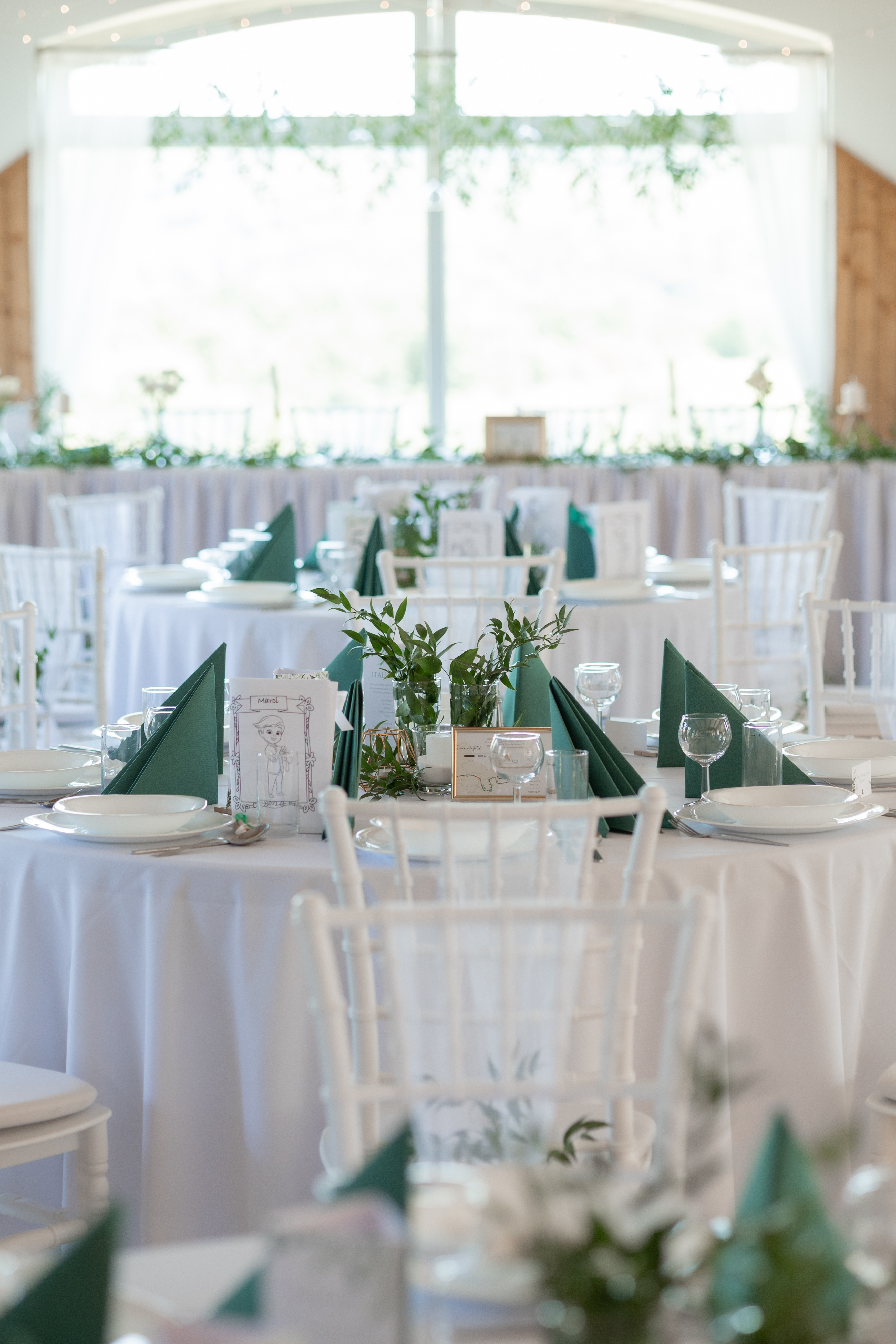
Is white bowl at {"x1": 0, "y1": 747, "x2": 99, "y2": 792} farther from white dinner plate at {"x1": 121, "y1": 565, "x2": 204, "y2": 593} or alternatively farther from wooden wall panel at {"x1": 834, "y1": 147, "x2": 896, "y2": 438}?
wooden wall panel at {"x1": 834, "y1": 147, "x2": 896, "y2": 438}

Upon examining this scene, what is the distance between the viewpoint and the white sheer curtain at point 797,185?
30.2 feet

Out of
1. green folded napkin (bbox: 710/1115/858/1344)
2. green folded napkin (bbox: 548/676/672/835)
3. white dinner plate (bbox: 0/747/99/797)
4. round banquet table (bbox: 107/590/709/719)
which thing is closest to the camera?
green folded napkin (bbox: 710/1115/858/1344)

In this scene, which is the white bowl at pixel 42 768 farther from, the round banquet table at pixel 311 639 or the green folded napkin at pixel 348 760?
the round banquet table at pixel 311 639

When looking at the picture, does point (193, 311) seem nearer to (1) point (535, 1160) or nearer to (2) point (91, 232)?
(2) point (91, 232)

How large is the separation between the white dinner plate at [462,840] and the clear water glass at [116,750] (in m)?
0.52

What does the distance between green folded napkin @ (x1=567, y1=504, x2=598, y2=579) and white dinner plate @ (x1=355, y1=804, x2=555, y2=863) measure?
2649 mm

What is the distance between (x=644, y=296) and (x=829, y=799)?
8.70 meters

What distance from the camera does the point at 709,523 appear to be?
7043mm

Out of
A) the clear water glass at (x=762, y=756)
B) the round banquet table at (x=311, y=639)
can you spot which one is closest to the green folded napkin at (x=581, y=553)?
the round banquet table at (x=311, y=639)

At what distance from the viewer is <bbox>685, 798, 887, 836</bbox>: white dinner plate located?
2062 millimetres

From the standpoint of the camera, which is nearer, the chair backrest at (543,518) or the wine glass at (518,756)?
the wine glass at (518,756)

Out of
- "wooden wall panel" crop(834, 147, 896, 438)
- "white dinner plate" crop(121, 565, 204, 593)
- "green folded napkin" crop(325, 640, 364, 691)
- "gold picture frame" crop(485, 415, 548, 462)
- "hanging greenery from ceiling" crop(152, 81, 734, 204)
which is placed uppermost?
"hanging greenery from ceiling" crop(152, 81, 734, 204)

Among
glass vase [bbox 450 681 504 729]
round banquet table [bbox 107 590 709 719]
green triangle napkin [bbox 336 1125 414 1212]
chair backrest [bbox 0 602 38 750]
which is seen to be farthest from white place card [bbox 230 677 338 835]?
round banquet table [bbox 107 590 709 719]

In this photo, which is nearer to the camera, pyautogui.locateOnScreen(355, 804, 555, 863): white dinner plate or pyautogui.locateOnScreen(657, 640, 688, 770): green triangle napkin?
pyautogui.locateOnScreen(355, 804, 555, 863): white dinner plate
